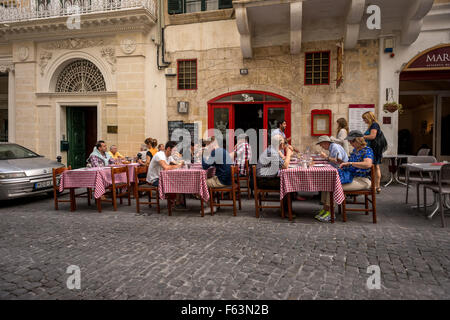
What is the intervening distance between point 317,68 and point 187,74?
4554mm

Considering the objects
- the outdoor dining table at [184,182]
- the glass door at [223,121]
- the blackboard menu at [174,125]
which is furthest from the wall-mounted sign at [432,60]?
the outdoor dining table at [184,182]

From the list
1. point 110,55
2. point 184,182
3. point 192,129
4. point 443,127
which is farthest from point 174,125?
point 443,127

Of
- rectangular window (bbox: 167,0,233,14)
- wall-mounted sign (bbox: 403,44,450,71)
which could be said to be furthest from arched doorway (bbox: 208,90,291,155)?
wall-mounted sign (bbox: 403,44,450,71)

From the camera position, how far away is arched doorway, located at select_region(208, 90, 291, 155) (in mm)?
10914

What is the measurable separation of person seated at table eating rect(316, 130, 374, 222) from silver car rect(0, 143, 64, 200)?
6.56 metres

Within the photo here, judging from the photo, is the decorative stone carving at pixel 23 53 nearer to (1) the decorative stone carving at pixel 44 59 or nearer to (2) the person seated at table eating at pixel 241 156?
(1) the decorative stone carving at pixel 44 59

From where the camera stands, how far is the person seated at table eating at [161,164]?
6.36 meters

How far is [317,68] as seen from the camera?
10.6 metres

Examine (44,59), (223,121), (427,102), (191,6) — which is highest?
(191,6)

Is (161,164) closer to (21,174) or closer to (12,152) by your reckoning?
(21,174)

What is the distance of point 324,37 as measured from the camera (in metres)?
10.4

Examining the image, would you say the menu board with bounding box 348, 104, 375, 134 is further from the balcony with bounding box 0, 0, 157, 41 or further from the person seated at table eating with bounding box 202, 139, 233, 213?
the balcony with bounding box 0, 0, 157, 41

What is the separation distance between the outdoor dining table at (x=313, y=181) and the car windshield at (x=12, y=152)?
727cm
